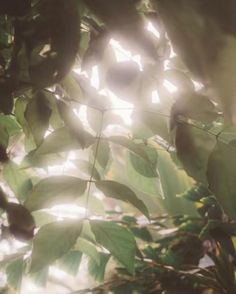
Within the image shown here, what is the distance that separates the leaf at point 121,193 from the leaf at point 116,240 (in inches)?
1.7

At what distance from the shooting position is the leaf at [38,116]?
1.45 feet

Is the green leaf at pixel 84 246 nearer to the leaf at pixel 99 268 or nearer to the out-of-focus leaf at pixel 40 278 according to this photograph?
the out-of-focus leaf at pixel 40 278

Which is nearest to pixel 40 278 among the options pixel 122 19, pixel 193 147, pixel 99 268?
pixel 99 268

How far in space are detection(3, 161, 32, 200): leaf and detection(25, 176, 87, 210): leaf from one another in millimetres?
149

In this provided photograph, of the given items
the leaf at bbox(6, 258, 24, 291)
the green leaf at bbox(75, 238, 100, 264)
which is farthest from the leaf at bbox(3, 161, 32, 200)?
the leaf at bbox(6, 258, 24, 291)

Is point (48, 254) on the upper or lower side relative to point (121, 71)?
lower

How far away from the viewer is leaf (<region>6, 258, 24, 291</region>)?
76 centimetres

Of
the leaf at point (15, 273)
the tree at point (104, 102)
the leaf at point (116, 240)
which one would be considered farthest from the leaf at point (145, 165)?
the leaf at point (15, 273)

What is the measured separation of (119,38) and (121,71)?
156mm

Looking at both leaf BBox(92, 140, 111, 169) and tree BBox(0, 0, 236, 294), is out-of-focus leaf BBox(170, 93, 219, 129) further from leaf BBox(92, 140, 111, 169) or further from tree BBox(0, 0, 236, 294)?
leaf BBox(92, 140, 111, 169)

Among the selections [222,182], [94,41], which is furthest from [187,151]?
[94,41]

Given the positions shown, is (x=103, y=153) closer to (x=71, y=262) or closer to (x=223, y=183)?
(x=223, y=183)

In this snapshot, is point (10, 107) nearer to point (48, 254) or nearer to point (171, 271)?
point (48, 254)

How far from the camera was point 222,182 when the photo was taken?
0.39 m
